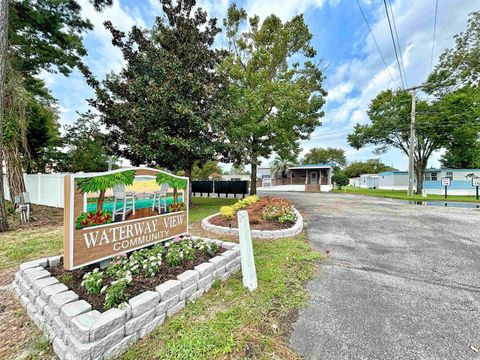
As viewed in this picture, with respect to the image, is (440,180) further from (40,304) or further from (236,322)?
(40,304)

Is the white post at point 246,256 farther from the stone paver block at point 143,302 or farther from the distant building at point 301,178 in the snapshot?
the distant building at point 301,178

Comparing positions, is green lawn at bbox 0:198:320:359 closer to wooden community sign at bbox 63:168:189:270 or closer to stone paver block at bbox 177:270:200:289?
stone paver block at bbox 177:270:200:289

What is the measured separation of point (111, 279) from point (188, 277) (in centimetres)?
88

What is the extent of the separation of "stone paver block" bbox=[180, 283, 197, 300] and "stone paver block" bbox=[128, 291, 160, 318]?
321 millimetres

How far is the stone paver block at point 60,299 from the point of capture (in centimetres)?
183

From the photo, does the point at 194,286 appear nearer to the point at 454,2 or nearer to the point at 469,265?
the point at 469,265

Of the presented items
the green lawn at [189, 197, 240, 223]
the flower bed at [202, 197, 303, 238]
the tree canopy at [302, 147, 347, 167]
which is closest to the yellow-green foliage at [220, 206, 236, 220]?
the flower bed at [202, 197, 303, 238]

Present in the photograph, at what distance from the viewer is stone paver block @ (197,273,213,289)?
2.51m

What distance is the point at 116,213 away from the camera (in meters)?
2.65

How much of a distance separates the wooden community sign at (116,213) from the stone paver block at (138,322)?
99cm

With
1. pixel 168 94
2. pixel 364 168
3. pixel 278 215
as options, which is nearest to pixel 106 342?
pixel 278 215

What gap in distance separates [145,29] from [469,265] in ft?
42.9

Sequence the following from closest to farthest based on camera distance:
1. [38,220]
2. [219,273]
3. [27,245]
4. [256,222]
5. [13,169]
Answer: [219,273] → [27,245] → [256,222] → [38,220] → [13,169]

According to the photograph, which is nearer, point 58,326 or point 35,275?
point 58,326
